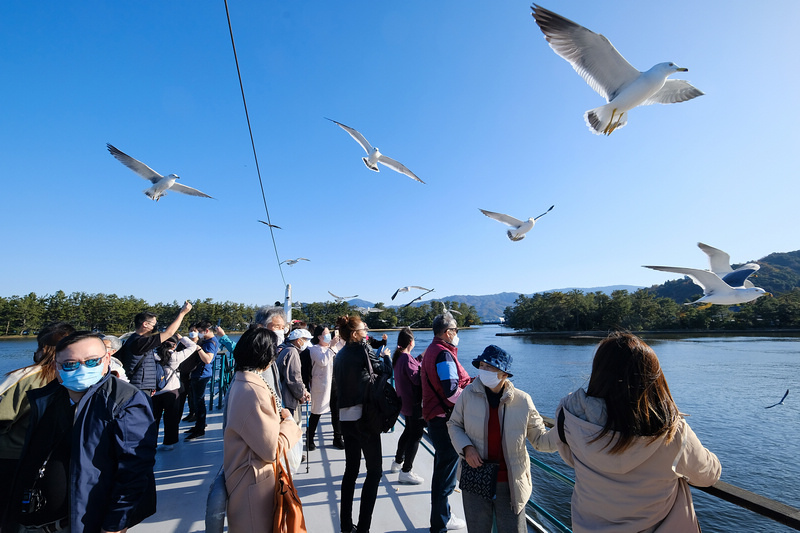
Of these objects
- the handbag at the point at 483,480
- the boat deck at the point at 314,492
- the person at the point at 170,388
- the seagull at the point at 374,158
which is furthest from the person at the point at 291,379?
the seagull at the point at 374,158

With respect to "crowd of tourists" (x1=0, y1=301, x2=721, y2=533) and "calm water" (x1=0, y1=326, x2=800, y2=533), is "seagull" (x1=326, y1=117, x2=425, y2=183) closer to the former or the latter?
"calm water" (x1=0, y1=326, x2=800, y2=533)

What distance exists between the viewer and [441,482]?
2.54 meters

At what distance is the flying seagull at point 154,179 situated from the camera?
7555 mm

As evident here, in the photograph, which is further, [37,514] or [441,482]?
[441,482]

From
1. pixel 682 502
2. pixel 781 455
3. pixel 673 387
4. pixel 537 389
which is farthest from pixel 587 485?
pixel 673 387

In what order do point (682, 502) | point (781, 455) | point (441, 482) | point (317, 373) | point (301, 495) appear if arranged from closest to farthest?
point (682, 502)
point (441, 482)
point (301, 495)
point (317, 373)
point (781, 455)

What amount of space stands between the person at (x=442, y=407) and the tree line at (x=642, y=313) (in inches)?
1681

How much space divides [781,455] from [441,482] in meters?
14.1

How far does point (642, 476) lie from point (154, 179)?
9.40m

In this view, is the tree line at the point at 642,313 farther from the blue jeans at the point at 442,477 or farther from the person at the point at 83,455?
the person at the point at 83,455

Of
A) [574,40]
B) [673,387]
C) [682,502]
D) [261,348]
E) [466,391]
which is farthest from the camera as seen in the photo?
[673,387]

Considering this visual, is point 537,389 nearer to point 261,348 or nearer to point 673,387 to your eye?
point 673,387

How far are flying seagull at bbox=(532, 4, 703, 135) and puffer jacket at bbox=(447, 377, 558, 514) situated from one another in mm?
4947

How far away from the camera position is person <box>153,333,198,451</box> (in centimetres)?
411
